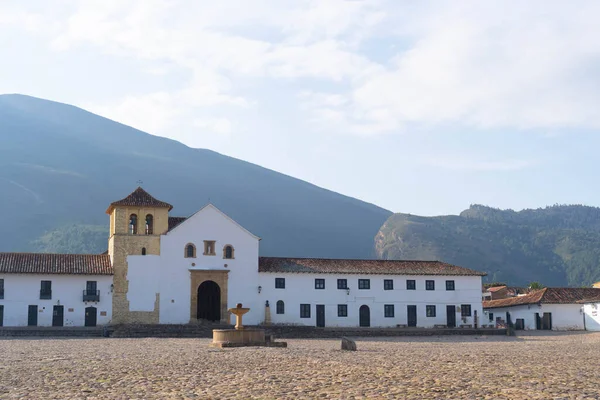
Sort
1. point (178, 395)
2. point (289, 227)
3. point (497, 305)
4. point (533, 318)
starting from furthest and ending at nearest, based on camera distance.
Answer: point (289, 227) → point (497, 305) → point (533, 318) → point (178, 395)

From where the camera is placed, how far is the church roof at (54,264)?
43.6m

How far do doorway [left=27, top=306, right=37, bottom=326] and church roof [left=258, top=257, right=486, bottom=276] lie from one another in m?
12.7

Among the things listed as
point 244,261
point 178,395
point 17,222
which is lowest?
point 178,395

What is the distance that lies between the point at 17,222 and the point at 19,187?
16.2 meters

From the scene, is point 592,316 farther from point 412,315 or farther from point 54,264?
point 54,264

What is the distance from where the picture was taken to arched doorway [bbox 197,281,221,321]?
4706 cm

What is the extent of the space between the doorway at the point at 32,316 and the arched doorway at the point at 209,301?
9194 millimetres

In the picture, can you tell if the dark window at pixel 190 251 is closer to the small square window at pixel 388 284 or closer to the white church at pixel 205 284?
the white church at pixel 205 284

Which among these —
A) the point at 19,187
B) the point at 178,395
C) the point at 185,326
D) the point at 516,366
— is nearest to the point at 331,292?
the point at 185,326

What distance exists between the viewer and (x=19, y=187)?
570ft

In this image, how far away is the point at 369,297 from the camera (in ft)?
158

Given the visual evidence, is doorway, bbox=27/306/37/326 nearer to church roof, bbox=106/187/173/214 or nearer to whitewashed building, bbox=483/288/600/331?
church roof, bbox=106/187/173/214

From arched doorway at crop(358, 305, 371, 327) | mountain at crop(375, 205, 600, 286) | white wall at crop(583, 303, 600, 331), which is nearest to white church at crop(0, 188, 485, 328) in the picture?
arched doorway at crop(358, 305, 371, 327)

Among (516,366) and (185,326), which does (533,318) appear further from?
(516,366)
